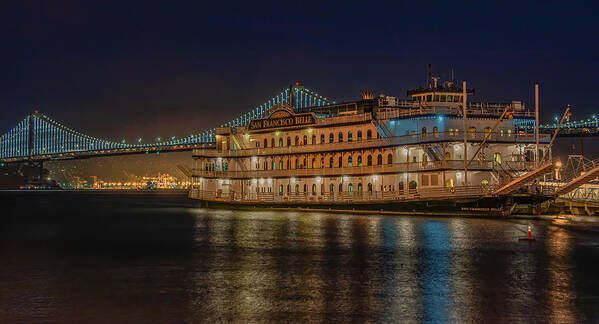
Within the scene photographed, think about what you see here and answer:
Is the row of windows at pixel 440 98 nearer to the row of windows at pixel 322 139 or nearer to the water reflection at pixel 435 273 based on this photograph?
the row of windows at pixel 322 139

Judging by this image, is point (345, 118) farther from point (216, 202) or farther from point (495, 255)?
point (495, 255)

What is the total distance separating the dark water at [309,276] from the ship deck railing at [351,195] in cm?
543

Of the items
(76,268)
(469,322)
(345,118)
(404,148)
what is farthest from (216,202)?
(469,322)

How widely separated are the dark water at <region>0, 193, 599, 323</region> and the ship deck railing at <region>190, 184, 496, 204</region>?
543 centimetres

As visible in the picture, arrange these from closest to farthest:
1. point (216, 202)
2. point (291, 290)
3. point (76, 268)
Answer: point (291, 290), point (76, 268), point (216, 202)

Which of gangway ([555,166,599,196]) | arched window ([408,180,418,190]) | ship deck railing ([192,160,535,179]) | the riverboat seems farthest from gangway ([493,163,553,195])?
arched window ([408,180,418,190])

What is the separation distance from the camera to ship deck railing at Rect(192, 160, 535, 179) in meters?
37.6

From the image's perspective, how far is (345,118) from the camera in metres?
45.1

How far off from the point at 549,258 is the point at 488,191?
613 inches

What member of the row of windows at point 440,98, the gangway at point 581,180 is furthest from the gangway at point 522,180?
the row of windows at point 440,98

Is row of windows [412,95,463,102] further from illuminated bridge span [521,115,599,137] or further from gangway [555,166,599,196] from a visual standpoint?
illuminated bridge span [521,115,599,137]

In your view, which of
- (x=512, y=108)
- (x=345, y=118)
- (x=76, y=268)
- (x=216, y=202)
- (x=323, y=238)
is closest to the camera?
(x=76, y=268)

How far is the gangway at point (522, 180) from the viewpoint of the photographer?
32.4 metres

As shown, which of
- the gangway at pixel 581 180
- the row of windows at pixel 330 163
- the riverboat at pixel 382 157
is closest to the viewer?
the gangway at pixel 581 180
